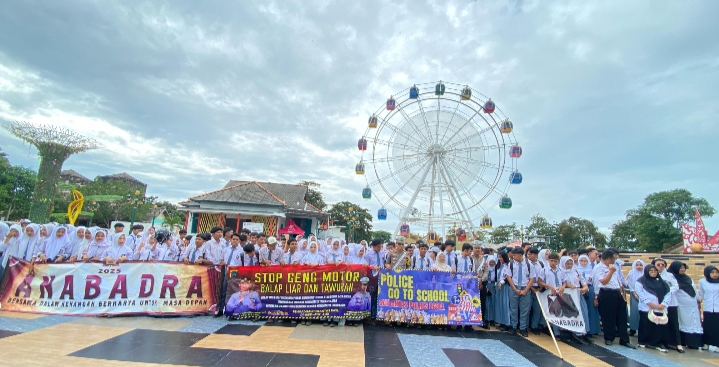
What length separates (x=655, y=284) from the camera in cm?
577

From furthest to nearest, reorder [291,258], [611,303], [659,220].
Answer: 1. [659,220]
2. [291,258]
3. [611,303]

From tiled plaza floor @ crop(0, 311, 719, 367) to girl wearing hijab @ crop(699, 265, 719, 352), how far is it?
11.6 inches

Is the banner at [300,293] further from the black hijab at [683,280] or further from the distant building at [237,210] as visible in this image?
the distant building at [237,210]

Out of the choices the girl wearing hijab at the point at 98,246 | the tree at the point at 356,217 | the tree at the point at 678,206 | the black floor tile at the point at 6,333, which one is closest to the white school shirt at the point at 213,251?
the girl wearing hijab at the point at 98,246

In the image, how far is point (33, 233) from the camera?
22.5 ft

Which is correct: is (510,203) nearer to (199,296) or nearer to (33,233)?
(199,296)

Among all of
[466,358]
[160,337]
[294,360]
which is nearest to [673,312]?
[466,358]

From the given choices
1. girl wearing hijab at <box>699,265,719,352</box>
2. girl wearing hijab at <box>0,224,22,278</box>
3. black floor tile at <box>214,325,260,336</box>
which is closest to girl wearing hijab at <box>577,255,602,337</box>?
girl wearing hijab at <box>699,265,719,352</box>

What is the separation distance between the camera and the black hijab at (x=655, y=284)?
570 centimetres

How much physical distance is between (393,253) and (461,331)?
2.33m

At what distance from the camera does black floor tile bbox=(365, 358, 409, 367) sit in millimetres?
4203

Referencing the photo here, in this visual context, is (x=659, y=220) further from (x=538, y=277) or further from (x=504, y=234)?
(x=538, y=277)

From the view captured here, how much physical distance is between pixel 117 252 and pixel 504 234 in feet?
168

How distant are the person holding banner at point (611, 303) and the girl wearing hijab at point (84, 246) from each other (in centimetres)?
927
